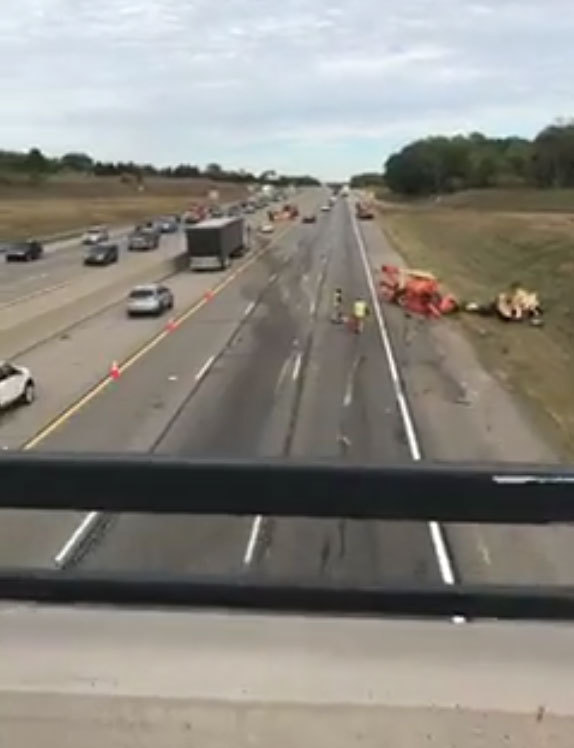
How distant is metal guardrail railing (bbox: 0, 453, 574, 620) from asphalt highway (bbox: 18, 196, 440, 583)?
0.46 feet

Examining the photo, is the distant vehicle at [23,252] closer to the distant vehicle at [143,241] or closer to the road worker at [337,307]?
the distant vehicle at [143,241]

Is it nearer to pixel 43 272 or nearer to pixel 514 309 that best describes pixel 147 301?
pixel 514 309

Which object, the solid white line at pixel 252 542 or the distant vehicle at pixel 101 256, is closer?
the solid white line at pixel 252 542

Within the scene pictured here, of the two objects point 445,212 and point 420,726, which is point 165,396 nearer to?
point 420,726

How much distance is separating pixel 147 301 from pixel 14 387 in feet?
72.0

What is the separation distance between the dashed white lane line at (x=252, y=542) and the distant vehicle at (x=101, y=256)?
54674 millimetres

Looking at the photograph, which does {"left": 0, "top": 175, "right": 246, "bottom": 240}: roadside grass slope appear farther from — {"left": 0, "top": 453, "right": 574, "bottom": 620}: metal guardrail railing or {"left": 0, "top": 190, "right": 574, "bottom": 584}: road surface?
{"left": 0, "top": 453, "right": 574, "bottom": 620}: metal guardrail railing

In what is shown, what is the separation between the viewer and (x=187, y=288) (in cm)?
6300

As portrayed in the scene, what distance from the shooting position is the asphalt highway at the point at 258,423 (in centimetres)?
1429

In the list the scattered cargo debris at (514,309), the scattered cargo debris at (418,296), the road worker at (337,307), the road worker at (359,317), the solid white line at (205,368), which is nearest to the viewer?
the solid white line at (205,368)

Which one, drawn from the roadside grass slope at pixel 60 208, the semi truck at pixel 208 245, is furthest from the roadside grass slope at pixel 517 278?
the roadside grass slope at pixel 60 208

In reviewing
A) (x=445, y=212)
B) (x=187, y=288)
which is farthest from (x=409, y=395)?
(x=445, y=212)

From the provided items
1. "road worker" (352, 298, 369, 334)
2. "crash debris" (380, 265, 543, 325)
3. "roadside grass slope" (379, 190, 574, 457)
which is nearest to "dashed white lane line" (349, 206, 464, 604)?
"road worker" (352, 298, 369, 334)

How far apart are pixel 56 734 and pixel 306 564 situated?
10.3 metres
